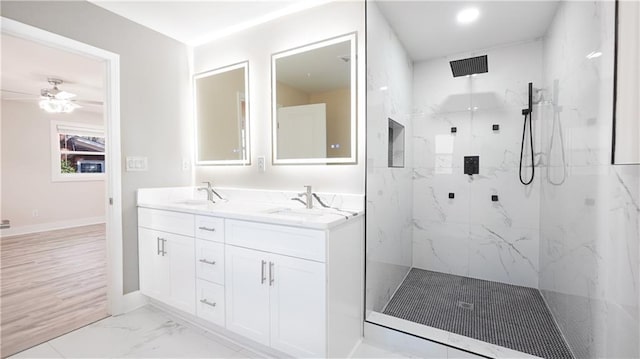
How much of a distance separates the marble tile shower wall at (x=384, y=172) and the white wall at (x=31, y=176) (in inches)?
249

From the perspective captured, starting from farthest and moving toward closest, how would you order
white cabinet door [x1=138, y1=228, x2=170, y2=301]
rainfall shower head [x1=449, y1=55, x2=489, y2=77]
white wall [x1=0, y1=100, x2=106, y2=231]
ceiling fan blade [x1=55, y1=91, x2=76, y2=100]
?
1. white wall [x1=0, y1=100, x2=106, y2=231]
2. ceiling fan blade [x1=55, y1=91, x2=76, y2=100]
3. rainfall shower head [x1=449, y1=55, x2=489, y2=77]
4. white cabinet door [x1=138, y1=228, x2=170, y2=301]

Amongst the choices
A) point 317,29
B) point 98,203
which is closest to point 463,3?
point 317,29

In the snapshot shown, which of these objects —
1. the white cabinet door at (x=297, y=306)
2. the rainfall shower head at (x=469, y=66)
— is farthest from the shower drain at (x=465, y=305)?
the rainfall shower head at (x=469, y=66)

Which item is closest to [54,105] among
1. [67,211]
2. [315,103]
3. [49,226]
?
[67,211]

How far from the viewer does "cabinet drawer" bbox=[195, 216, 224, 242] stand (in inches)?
72.8

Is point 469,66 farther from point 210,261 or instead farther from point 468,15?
point 210,261

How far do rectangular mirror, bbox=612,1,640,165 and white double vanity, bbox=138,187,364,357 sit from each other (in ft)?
4.01

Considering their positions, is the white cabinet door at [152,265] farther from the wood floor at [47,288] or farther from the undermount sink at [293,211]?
the undermount sink at [293,211]

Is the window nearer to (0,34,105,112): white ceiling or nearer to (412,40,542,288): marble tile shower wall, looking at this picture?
(0,34,105,112): white ceiling

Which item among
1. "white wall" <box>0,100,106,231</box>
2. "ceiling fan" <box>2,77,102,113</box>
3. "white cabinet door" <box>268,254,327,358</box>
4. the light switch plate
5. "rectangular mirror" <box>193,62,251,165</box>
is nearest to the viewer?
"white cabinet door" <box>268,254,327,358</box>

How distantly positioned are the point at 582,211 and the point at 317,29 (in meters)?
2.02

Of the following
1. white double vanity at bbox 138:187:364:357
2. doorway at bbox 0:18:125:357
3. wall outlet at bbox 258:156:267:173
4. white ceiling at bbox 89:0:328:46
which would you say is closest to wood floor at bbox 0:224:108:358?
doorway at bbox 0:18:125:357

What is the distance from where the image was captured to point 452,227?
290 centimetres

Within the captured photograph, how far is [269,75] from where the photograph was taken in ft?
7.70
